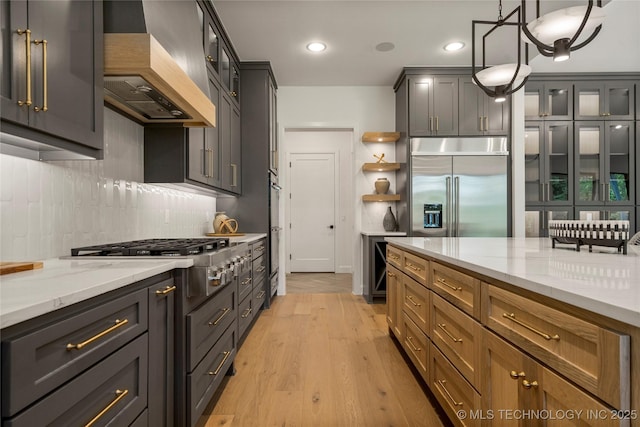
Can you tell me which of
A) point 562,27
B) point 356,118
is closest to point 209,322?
point 562,27

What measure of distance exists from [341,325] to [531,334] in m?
2.62

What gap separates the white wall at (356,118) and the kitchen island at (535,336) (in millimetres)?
3001

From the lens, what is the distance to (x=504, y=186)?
439 centimetres

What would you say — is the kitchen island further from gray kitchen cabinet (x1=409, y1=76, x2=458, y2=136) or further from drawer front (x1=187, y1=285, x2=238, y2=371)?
gray kitchen cabinet (x1=409, y1=76, x2=458, y2=136)

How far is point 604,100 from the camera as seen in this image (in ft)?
15.1

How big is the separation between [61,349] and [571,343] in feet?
4.08

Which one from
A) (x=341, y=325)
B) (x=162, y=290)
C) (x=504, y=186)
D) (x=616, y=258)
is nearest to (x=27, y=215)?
(x=162, y=290)

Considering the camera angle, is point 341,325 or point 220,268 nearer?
point 220,268

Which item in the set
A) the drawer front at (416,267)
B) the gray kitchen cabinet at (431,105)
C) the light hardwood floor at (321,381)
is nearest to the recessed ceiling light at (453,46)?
the gray kitchen cabinet at (431,105)

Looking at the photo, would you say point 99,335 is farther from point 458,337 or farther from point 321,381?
point 321,381

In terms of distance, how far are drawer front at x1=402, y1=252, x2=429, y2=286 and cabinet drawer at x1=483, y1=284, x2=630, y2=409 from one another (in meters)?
0.83

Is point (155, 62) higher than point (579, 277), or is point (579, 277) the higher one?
point (155, 62)

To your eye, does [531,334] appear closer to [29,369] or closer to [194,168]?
[29,369]

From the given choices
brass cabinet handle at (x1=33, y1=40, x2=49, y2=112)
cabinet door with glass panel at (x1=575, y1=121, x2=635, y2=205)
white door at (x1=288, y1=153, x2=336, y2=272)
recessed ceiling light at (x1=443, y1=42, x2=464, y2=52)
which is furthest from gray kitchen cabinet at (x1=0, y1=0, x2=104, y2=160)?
white door at (x1=288, y1=153, x2=336, y2=272)
